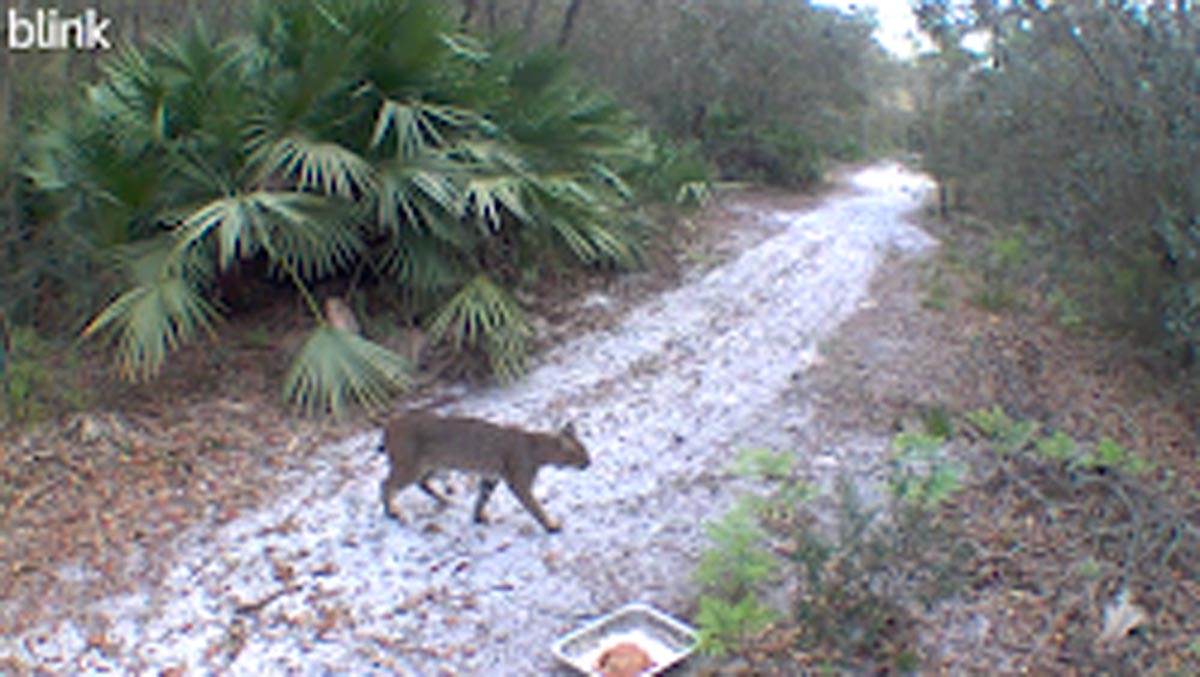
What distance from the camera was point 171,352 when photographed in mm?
8148

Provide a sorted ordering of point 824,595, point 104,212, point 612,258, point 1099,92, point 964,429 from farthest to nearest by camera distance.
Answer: point 612,258 < point 1099,92 < point 104,212 < point 964,429 < point 824,595

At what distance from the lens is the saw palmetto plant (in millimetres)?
7754

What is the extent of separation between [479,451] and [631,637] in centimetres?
144

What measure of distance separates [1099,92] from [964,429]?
3506mm

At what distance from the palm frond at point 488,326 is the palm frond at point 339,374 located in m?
0.63

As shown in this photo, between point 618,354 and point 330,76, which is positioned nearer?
point 330,76

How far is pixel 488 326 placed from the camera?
27.7ft

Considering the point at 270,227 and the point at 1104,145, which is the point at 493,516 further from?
the point at 1104,145

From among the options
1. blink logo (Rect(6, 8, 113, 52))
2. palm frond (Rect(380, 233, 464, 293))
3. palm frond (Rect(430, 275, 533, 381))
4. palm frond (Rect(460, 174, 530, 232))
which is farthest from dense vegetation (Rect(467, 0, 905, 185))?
palm frond (Rect(430, 275, 533, 381))

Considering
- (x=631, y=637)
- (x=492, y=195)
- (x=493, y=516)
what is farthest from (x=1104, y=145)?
(x=631, y=637)

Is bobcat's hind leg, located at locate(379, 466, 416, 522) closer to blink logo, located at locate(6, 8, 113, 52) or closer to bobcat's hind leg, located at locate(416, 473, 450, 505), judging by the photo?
bobcat's hind leg, located at locate(416, 473, 450, 505)

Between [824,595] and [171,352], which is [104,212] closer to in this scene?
[171,352]

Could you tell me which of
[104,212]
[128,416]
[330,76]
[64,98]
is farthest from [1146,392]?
[64,98]

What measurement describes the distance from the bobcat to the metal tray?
106 centimetres
